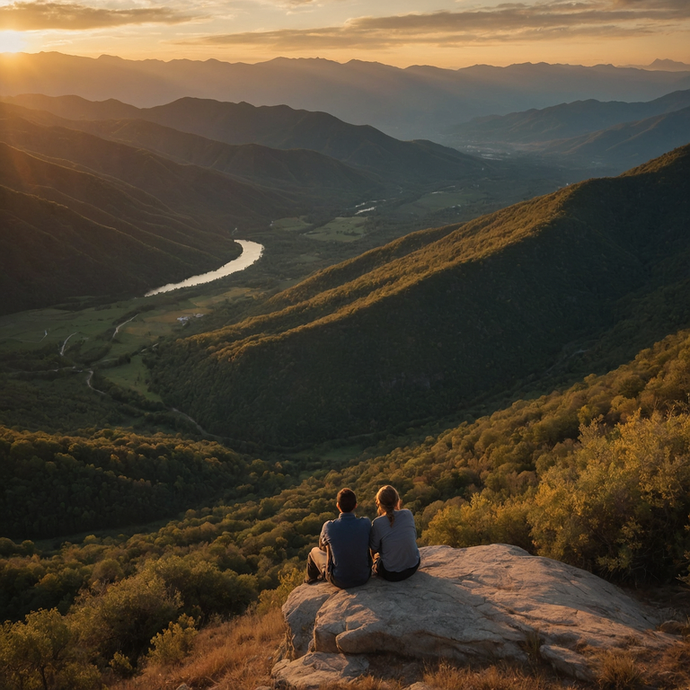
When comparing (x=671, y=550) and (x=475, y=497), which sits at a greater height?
(x=671, y=550)

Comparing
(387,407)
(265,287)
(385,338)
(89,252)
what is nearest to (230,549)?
(387,407)

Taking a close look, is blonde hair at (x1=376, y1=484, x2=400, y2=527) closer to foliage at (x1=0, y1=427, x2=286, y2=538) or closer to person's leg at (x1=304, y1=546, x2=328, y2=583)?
person's leg at (x1=304, y1=546, x2=328, y2=583)

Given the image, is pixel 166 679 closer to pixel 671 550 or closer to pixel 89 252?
pixel 671 550

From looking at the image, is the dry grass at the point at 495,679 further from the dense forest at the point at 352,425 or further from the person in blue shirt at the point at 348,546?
the dense forest at the point at 352,425

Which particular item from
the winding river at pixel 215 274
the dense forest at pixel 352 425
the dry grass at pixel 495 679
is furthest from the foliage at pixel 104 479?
the winding river at pixel 215 274

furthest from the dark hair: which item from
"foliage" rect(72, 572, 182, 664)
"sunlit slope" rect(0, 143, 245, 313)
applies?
"sunlit slope" rect(0, 143, 245, 313)
